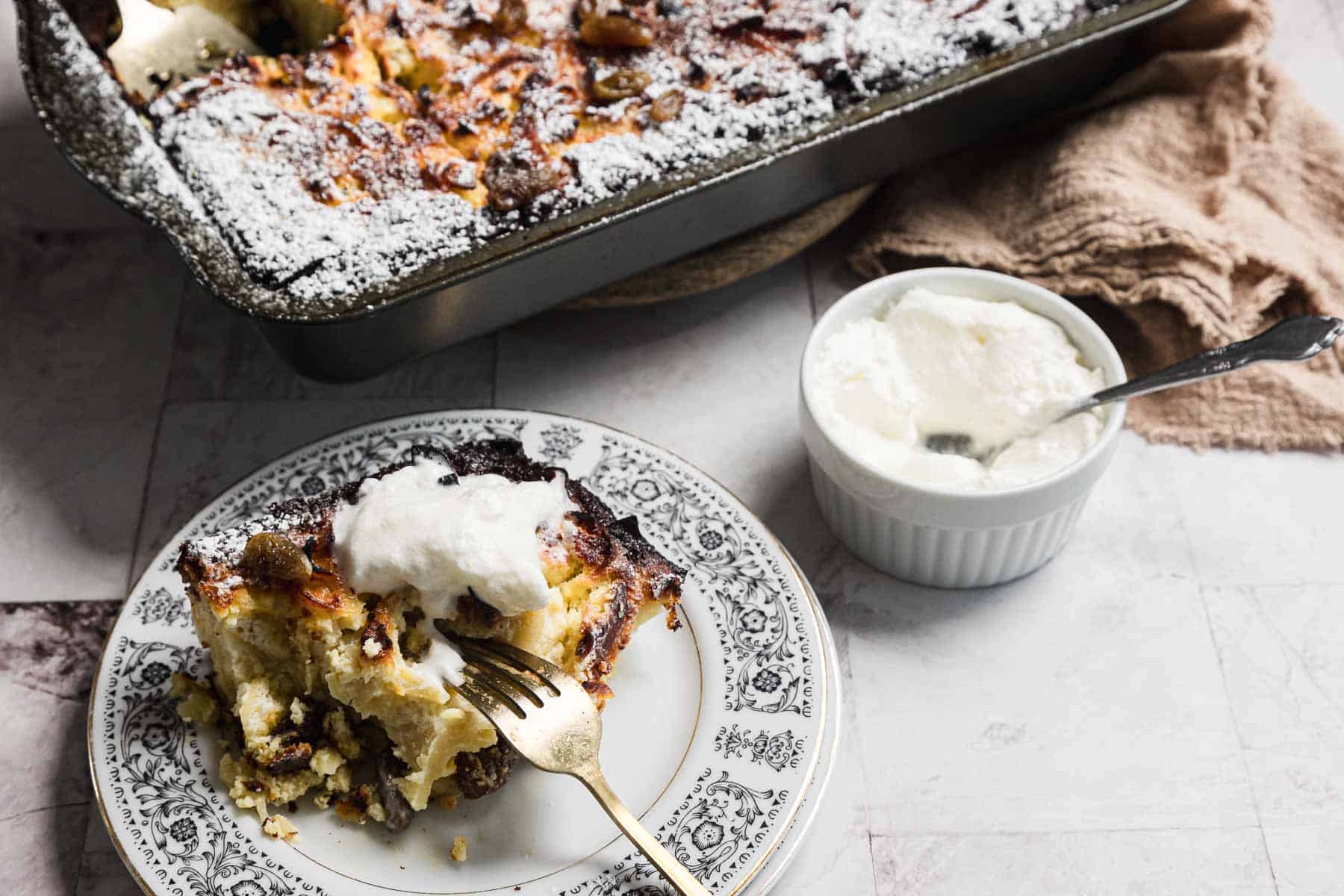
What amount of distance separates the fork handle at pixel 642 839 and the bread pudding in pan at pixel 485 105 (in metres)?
0.69

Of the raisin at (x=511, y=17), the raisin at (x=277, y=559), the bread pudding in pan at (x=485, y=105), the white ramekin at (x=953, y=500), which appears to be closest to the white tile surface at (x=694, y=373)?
the white ramekin at (x=953, y=500)

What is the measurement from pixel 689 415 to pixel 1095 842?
2.79 feet

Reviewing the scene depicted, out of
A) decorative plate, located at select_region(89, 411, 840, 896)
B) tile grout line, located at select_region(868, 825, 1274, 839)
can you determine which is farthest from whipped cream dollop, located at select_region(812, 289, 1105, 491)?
tile grout line, located at select_region(868, 825, 1274, 839)

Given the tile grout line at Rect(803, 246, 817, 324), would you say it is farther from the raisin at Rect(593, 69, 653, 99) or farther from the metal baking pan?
the raisin at Rect(593, 69, 653, 99)

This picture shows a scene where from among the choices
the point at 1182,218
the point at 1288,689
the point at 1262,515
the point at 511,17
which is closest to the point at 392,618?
the point at 511,17

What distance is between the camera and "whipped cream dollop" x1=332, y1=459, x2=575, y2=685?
1.36 meters

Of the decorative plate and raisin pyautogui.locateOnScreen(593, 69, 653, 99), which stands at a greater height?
raisin pyautogui.locateOnScreen(593, 69, 653, 99)

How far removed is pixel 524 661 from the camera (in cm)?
139

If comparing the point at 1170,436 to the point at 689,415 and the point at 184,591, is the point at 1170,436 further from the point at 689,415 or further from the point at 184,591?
the point at 184,591

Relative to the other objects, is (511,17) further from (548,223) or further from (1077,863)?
(1077,863)

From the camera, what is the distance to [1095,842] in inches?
59.6

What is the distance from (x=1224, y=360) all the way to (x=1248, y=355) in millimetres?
29

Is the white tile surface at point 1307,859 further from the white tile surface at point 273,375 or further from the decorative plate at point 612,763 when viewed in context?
the white tile surface at point 273,375

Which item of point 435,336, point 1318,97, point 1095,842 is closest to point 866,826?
point 1095,842
